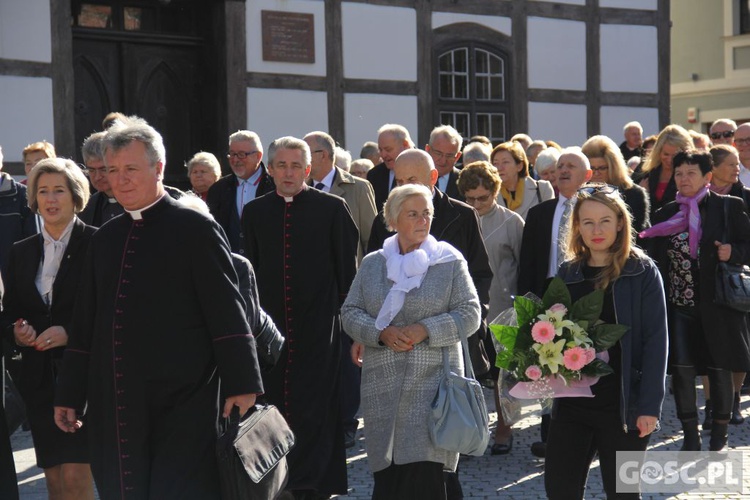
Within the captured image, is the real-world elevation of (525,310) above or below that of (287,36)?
below

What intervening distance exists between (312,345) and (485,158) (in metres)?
2.99

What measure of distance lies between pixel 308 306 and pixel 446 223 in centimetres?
94

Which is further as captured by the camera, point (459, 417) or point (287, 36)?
point (287, 36)

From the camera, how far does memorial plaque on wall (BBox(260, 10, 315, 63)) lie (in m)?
14.9

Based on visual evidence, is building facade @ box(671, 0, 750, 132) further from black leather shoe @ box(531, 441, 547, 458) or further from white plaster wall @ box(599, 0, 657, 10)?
black leather shoe @ box(531, 441, 547, 458)

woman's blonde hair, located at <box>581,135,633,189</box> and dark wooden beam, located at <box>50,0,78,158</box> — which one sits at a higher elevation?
dark wooden beam, located at <box>50,0,78,158</box>

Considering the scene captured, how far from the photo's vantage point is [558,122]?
18.2 metres

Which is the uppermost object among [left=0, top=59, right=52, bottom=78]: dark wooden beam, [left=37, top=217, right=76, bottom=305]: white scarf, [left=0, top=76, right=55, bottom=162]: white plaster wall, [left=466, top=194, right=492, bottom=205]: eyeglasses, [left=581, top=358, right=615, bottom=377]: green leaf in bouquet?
[left=0, top=59, right=52, bottom=78]: dark wooden beam

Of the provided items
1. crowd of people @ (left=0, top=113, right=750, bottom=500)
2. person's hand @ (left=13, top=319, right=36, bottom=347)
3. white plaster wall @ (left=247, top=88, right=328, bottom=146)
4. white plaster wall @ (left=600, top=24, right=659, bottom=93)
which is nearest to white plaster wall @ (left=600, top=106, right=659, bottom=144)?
white plaster wall @ (left=600, top=24, right=659, bottom=93)

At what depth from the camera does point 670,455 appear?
27.3ft

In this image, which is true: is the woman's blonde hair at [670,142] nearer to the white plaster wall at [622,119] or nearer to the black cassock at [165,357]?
the black cassock at [165,357]

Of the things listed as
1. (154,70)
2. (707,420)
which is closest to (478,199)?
(707,420)

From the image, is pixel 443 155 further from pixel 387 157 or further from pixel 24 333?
pixel 24 333

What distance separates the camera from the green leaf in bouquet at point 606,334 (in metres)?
5.51
